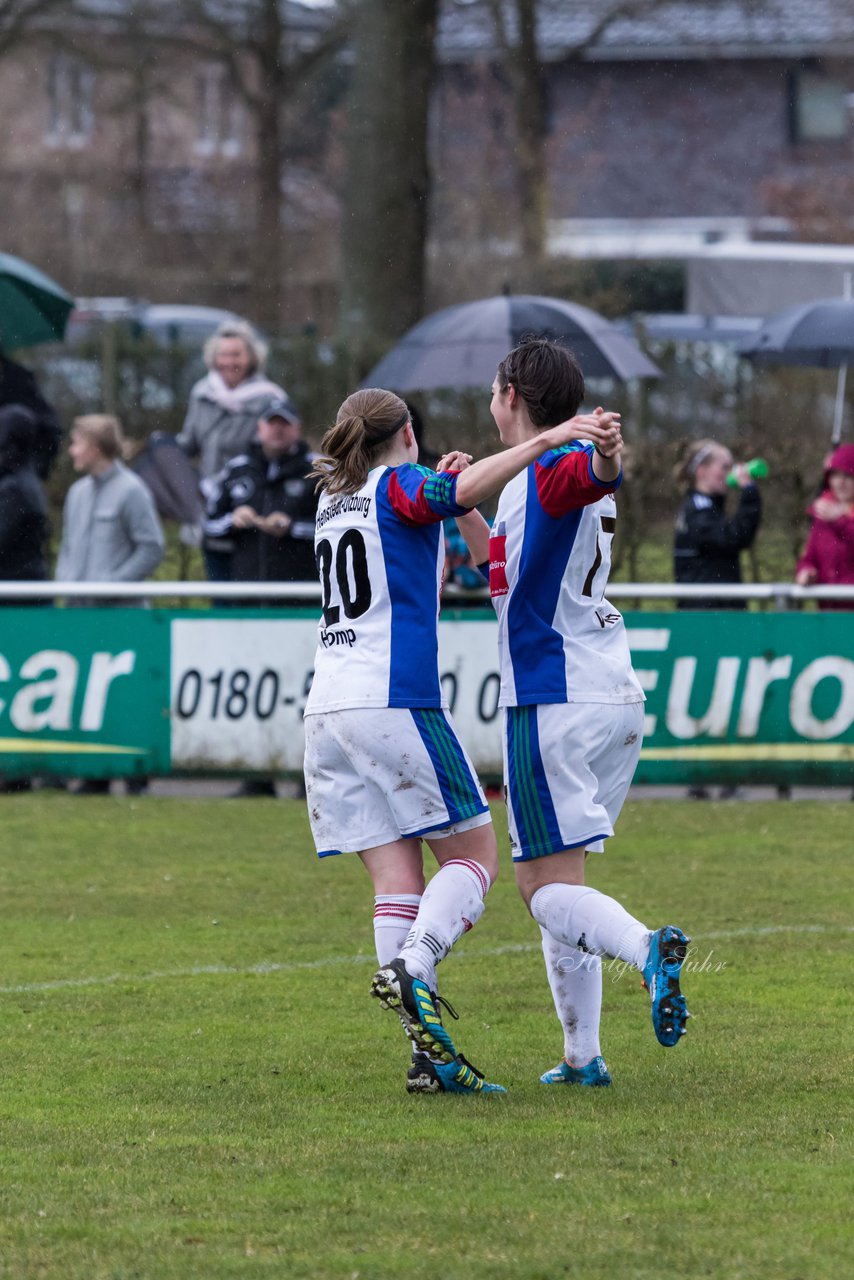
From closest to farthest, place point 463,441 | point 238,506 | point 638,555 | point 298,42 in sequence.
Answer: point 238,506 < point 638,555 < point 463,441 < point 298,42

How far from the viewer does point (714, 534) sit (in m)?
12.2

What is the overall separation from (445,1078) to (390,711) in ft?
3.19

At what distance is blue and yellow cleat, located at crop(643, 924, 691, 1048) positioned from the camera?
5090 mm

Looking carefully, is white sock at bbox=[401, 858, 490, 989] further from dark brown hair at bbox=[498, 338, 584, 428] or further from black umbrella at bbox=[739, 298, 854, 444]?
black umbrella at bbox=[739, 298, 854, 444]

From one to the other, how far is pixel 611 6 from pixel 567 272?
5.65 metres

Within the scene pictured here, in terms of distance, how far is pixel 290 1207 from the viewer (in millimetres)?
4453

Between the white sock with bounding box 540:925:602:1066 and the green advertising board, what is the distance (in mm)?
5904

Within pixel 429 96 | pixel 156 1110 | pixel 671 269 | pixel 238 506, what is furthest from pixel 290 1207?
pixel 671 269

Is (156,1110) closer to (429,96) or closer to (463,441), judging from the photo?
(463,441)

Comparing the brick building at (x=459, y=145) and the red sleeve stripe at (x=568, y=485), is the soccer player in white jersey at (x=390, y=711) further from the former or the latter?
the brick building at (x=459, y=145)

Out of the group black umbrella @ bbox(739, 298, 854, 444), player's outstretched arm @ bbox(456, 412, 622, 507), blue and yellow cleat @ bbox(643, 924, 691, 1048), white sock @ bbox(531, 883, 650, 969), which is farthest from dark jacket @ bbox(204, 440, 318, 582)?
blue and yellow cleat @ bbox(643, 924, 691, 1048)

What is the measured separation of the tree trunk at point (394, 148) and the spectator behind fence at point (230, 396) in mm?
6851

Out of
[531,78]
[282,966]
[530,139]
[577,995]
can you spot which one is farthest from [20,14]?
[577,995]

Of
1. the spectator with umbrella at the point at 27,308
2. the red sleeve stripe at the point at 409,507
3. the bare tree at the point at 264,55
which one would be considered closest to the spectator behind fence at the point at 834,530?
the spectator with umbrella at the point at 27,308
